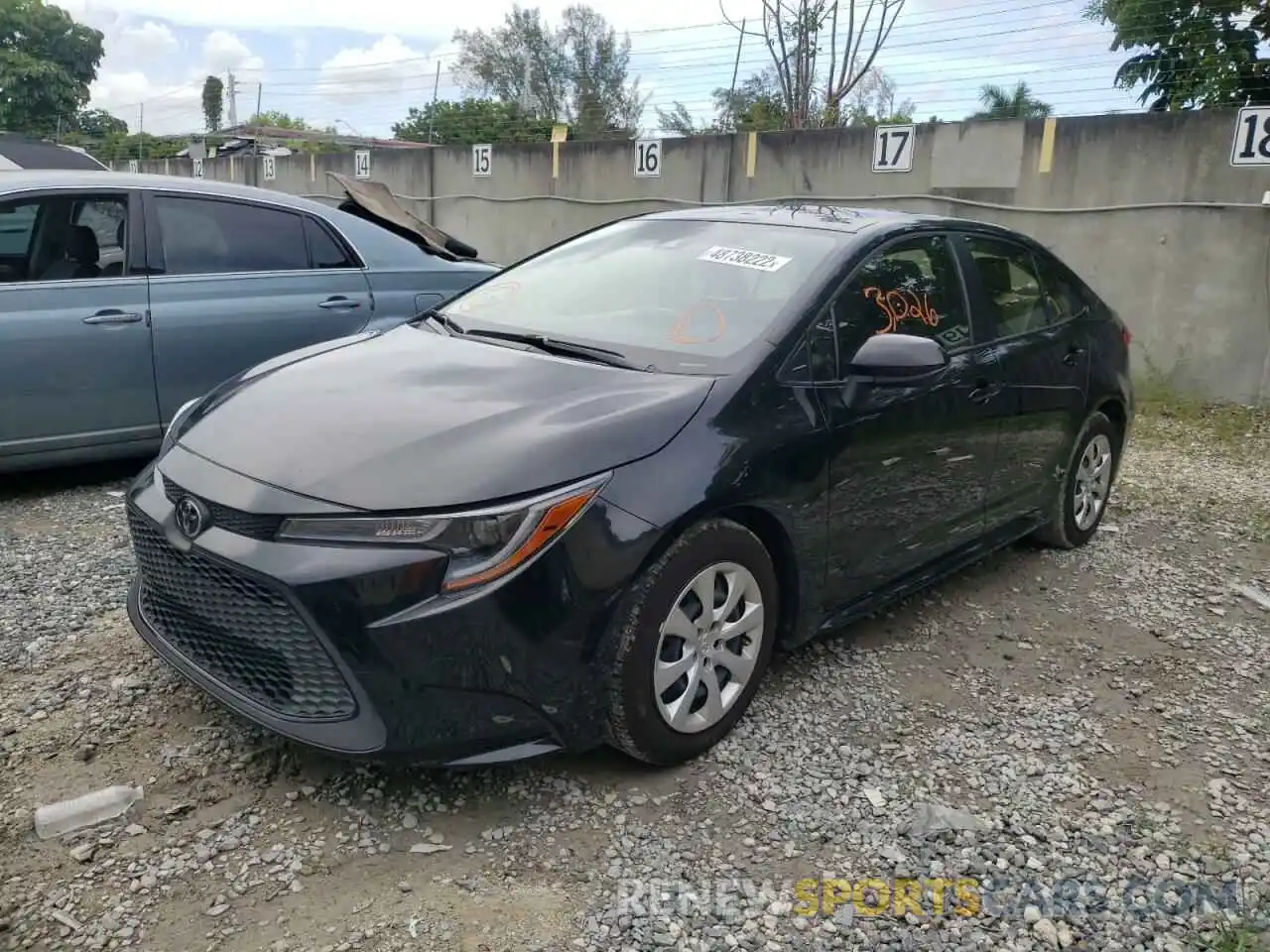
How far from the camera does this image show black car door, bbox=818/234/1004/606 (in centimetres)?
323

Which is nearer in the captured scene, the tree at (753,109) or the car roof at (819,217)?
the car roof at (819,217)

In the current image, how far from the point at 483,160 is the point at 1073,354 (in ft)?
33.8

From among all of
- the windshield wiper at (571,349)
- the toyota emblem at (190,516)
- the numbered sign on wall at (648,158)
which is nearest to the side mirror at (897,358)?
the windshield wiper at (571,349)

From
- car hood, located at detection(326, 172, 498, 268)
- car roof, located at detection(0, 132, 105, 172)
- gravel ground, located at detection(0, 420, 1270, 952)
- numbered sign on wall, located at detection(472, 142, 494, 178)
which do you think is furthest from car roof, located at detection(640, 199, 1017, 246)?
numbered sign on wall, located at detection(472, 142, 494, 178)

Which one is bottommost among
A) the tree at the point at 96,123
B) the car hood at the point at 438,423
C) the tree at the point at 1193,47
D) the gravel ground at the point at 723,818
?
the gravel ground at the point at 723,818

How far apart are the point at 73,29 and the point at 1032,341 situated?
4785cm

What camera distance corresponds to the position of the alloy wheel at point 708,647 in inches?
108

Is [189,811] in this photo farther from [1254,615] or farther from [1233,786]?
[1254,615]

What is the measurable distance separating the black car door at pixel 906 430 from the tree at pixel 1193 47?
6515mm

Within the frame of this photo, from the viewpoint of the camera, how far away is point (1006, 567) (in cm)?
471

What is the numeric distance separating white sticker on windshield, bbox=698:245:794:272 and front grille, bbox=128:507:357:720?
1891 mm

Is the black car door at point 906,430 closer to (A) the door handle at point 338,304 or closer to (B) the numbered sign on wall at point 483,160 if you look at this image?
(A) the door handle at point 338,304

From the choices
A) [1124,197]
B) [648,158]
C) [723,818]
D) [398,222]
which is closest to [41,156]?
[398,222]

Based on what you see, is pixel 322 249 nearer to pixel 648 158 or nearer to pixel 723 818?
pixel 723 818
